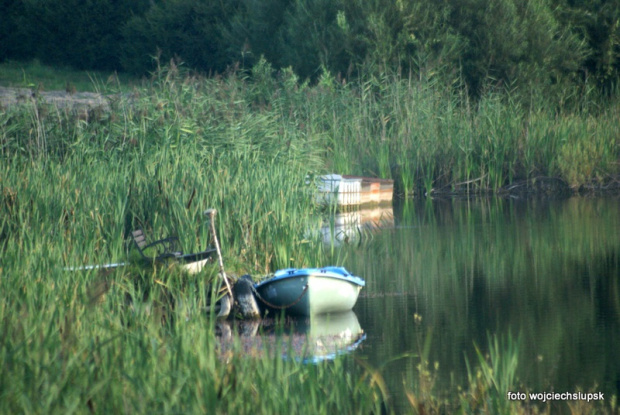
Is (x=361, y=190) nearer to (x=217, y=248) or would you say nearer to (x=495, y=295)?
(x=495, y=295)

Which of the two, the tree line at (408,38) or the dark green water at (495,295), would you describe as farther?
the tree line at (408,38)

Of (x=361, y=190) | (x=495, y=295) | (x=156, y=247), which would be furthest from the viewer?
(x=361, y=190)

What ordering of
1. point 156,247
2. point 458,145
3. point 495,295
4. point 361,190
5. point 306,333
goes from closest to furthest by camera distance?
1. point 306,333
2. point 156,247
3. point 495,295
4. point 361,190
5. point 458,145

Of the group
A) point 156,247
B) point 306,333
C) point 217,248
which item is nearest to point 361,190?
point 156,247

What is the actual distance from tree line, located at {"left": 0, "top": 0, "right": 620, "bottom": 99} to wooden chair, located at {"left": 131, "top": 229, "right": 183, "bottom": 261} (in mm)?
13314

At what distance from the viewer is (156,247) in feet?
28.5

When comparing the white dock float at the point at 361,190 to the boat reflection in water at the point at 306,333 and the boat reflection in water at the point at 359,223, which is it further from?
the boat reflection in water at the point at 306,333

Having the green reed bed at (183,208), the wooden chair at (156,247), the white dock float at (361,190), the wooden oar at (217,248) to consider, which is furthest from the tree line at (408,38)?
the wooden oar at (217,248)

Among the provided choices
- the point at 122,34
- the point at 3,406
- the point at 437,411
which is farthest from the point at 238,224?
the point at 122,34

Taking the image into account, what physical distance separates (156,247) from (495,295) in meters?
3.28

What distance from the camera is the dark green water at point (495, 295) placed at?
646 centimetres

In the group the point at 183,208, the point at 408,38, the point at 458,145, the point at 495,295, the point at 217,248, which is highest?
the point at 408,38

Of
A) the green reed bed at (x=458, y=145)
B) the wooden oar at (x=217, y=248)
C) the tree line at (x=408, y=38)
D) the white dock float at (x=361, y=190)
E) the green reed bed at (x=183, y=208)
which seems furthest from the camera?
A: the tree line at (x=408, y=38)

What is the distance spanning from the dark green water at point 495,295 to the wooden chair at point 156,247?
5.76 ft
